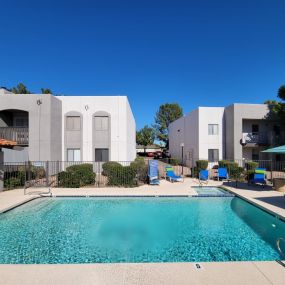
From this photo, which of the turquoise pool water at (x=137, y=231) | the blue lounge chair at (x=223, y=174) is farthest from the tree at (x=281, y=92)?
the turquoise pool water at (x=137, y=231)

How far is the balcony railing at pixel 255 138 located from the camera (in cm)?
2130

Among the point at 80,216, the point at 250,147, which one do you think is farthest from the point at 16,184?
the point at 250,147

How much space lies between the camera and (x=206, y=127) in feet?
75.3

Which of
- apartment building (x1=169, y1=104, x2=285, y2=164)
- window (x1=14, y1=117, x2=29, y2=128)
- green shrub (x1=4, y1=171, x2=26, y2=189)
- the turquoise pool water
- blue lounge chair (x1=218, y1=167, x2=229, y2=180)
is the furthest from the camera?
apartment building (x1=169, y1=104, x2=285, y2=164)

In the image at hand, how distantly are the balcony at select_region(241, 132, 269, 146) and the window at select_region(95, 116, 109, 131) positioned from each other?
1435 cm

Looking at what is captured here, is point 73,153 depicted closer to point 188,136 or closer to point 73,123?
point 73,123

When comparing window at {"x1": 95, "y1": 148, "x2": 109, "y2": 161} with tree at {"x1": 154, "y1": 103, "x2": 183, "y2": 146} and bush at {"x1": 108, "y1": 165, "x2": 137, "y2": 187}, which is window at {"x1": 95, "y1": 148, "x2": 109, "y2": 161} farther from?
tree at {"x1": 154, "y1": 103, "x2": 183, "y2": 146}

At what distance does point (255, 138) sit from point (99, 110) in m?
17.2

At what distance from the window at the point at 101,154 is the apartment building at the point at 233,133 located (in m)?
10.7

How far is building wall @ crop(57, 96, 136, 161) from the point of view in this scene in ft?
64.7

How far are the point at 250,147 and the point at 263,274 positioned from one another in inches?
850

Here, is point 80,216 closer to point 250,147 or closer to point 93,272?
point 93,272

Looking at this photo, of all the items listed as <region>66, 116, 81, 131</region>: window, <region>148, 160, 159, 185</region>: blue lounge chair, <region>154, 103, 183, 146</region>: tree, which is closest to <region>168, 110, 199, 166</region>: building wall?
<region>148, 160, 159, 185</region>: blue lounge chair

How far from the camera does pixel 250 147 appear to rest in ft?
75.3
